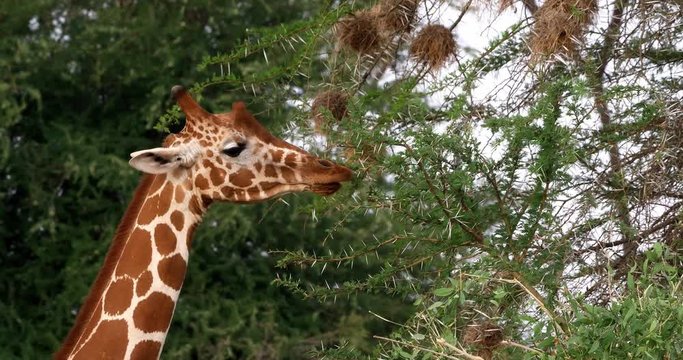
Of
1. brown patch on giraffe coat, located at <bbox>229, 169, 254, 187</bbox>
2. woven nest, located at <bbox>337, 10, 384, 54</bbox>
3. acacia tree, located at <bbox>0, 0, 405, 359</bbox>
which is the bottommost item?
acacia tree, located at <bbox>0, 0, 405, 359</bbox>

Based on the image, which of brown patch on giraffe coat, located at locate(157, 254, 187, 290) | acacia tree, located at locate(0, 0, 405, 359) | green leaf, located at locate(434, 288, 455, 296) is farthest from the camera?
acacia tree, located at locate(0, 0, 405, 359)

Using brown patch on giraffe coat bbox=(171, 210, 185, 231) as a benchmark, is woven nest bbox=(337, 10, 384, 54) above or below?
above

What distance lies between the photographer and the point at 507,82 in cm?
663

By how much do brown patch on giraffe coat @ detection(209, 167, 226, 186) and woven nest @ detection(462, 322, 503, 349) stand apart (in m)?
1.20

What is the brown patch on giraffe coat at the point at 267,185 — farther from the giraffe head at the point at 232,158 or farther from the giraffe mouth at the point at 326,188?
the giraffe mouth at the point at 326,188

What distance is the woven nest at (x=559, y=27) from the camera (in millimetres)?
6098

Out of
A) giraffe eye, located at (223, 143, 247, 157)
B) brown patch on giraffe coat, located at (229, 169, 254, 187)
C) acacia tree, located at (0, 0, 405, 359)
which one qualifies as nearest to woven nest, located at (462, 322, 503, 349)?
brown patch on giraffe coat, located at (229, 169, 254, 187)

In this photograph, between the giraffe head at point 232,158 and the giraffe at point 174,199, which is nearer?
the giraffe at point 174,199

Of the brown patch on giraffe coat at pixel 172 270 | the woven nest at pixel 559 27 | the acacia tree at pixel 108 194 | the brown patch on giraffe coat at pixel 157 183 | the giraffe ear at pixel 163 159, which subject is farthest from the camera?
the acacia tree at pixel 108 194

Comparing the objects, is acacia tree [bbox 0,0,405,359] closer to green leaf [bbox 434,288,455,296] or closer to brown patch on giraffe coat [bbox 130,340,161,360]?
brown patch on giraffe coat [bbox 130,340,161,360]

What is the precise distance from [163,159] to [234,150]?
0.32m

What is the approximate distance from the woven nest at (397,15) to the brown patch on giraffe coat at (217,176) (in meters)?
1.48

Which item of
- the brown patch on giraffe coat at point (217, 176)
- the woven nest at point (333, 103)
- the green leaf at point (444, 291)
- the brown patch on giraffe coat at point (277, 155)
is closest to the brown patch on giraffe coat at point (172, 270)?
the brown patch on giraffe coat at point (217, 176)

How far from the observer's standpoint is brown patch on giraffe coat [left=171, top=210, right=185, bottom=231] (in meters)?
5.79
